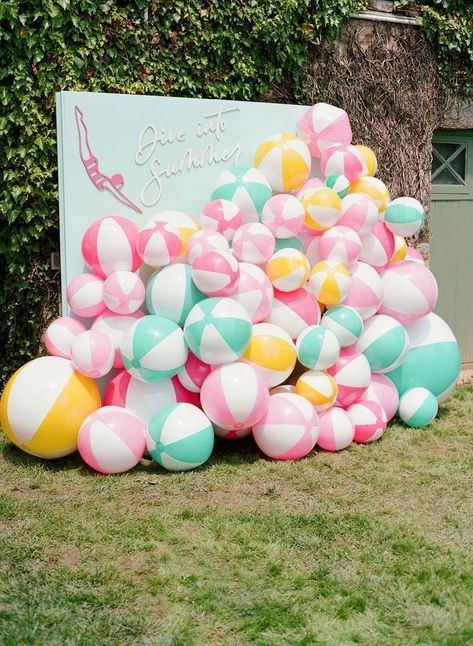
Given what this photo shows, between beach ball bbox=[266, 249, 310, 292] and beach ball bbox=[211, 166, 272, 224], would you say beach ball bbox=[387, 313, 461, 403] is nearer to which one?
beach ball bbox=[266, 249, 310, 292]

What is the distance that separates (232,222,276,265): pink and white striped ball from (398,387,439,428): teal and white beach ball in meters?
1.49

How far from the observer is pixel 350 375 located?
492 cm

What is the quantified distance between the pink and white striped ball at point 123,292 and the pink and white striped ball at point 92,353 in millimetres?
201

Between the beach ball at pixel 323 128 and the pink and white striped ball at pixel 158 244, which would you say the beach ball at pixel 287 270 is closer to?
the pink and white striped ball at pixel 158 244

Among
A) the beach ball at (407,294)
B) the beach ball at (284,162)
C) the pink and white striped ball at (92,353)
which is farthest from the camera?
the beach ball at (407,294)

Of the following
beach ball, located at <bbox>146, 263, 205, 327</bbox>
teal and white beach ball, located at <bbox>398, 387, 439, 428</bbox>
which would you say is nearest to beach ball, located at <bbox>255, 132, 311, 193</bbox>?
beach ball, located at <bbox>146, 263, 205, 327</bbox>

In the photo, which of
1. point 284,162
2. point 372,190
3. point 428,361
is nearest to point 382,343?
point 428,361

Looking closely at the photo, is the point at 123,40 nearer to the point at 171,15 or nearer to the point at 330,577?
the point at 171,15

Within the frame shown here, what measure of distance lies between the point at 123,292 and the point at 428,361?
7.50ft

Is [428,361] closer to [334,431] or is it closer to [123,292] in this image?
[334,431]

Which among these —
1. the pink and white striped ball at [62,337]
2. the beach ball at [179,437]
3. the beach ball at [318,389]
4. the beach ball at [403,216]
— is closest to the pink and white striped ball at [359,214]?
the beach ball at [403,216]

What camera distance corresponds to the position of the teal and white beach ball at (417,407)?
211 inches

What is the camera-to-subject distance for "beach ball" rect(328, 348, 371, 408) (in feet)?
16.2

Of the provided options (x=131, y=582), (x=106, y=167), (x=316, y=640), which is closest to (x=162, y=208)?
(x=106, y=167)
